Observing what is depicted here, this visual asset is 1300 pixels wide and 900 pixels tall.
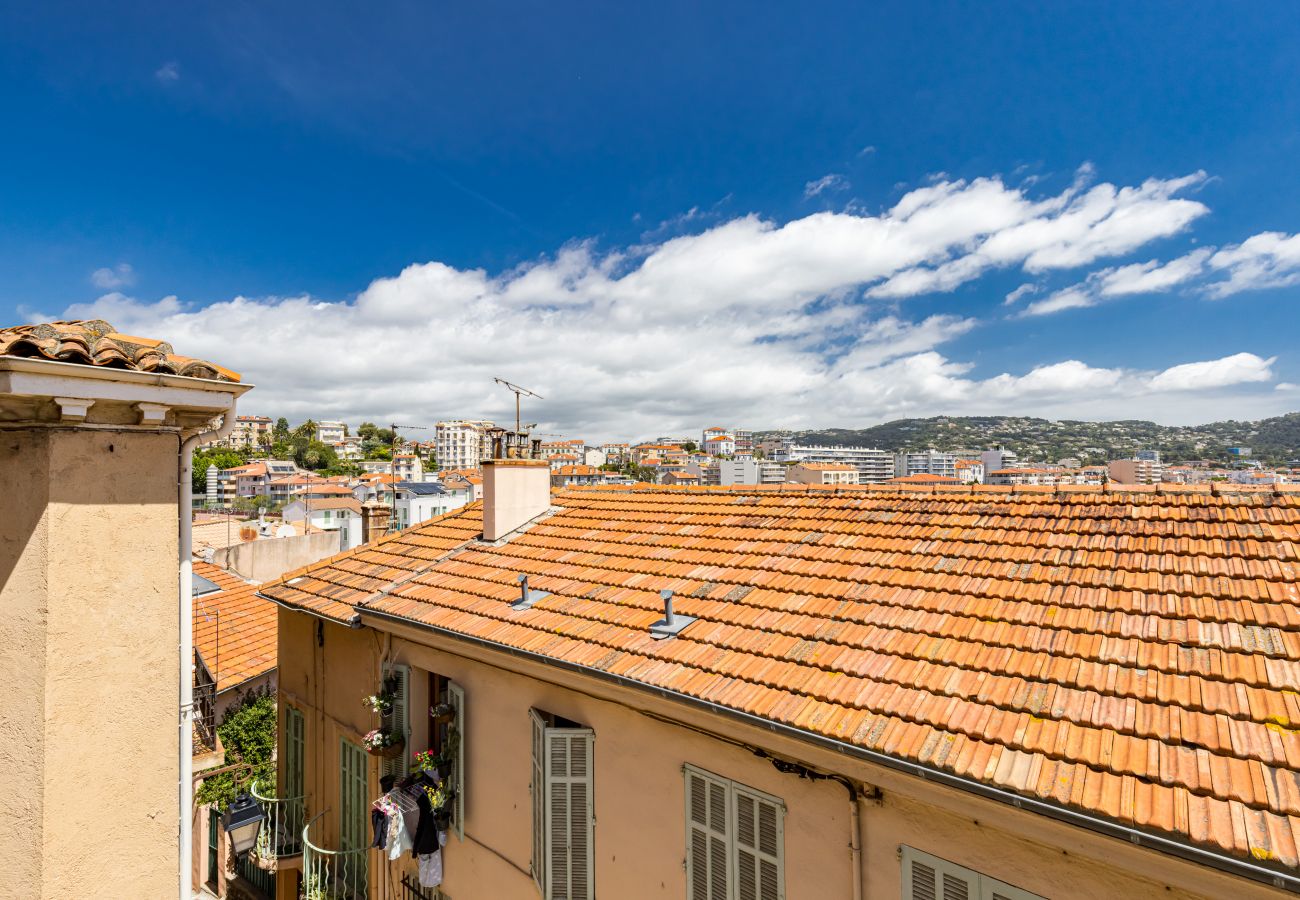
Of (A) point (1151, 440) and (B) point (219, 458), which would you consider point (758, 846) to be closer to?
(B) point (219, 458)

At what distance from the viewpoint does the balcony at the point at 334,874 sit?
8344mm

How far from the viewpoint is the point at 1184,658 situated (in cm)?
392

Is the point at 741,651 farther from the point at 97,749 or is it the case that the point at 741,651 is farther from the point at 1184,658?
the point at 97,749

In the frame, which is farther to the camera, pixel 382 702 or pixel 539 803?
pixel 382 702

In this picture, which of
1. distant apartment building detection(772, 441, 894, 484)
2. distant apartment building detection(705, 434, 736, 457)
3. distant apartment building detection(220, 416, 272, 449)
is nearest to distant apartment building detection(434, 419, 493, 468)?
distant apartment building detection(220, 416, 272, 449)

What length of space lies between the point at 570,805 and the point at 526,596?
2.13m

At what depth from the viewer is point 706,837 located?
4.73 metres

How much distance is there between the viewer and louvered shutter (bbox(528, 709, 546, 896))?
5.60 meters

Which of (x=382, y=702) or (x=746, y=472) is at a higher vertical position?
(x=746, y=472)

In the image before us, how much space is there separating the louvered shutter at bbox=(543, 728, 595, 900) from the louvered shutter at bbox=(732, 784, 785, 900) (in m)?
1.53

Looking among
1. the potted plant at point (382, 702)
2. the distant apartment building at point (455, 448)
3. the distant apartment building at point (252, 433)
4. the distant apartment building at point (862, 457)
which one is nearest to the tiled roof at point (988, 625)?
the potted plant at point (382, 702)

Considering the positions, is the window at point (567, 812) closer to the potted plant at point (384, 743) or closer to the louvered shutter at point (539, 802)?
the louvered shutter at point (539, 802)

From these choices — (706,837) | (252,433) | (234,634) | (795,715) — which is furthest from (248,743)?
(252,433)

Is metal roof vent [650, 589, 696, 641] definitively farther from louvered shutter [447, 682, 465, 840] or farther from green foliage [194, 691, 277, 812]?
green foliage [194, 691, 277, 812]
